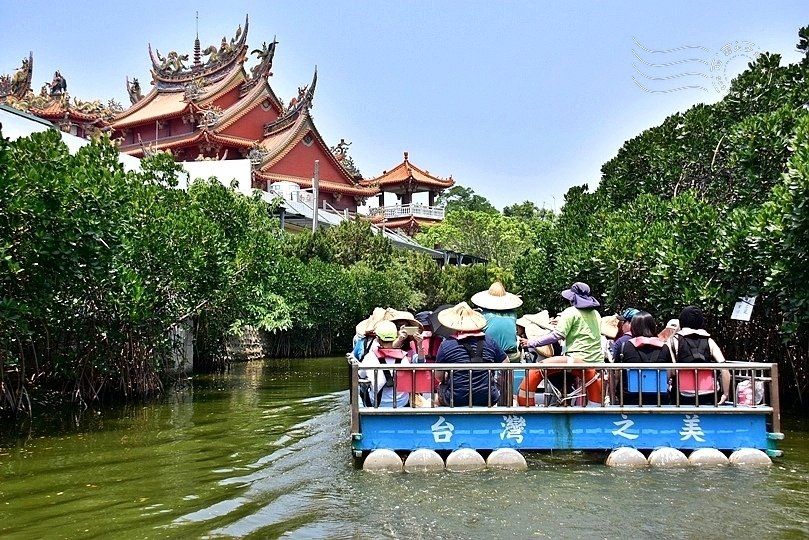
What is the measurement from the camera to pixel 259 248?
1883 cm

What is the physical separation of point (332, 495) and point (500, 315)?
3350 mm

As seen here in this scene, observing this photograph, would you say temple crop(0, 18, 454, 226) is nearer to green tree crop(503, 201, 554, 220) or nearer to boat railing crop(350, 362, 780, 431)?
green tree crop(503, 201, 554, 220)

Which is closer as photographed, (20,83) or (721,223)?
(721,223)

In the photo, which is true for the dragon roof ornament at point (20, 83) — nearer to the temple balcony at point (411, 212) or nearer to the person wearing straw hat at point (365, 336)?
the temple balcony at point (411, 212)

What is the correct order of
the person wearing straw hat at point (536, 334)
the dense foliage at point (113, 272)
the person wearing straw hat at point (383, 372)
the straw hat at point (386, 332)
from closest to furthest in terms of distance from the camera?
1. the person wearing straw hat at point (383, 372)
2. the straw hat at point (386, 332)
3. the person wearing straw hat at point (536, 334)
4. the dense foliage at point (113, 272)

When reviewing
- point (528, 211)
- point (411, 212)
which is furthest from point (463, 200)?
point (411, 212)

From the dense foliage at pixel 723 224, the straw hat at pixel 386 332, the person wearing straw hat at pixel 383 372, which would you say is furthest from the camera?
the dense foliage at pixel 723 224

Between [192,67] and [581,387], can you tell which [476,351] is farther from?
[192,67]

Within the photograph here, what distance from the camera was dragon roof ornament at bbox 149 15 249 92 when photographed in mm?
47500

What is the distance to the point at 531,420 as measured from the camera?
8547mm

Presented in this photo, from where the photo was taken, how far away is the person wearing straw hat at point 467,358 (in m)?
8.54

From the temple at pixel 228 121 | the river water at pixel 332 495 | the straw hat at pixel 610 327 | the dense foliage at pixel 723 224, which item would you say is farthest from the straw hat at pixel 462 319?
the temple at pixel 228 121

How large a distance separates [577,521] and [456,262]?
39.7 m

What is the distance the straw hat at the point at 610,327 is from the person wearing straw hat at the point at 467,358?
351cm
